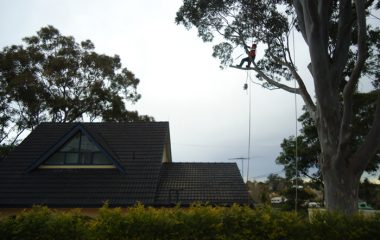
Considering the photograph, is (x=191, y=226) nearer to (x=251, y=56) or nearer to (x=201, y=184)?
(x=251, y=56)

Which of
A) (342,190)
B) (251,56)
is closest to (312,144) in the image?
(251,56)

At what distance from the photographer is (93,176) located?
16.9m

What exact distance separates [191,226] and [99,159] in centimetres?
1064

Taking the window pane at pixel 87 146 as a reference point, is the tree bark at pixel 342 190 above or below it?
below

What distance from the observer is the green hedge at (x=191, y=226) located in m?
7.69

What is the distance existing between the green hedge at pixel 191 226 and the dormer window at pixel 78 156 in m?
9.35

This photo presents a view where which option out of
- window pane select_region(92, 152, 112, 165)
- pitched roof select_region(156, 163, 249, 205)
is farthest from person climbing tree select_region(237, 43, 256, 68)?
window pane select_region(92, 152, 112, 165)

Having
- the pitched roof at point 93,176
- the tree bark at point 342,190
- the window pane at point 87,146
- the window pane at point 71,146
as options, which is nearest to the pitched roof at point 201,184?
the pitched roof at point 93,176

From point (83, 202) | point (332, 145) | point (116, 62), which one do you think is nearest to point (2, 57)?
point (116, 62)

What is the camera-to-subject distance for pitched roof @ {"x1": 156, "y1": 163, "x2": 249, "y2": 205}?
632 inches

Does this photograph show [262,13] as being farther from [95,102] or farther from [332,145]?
[95,102]

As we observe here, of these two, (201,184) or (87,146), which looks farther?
(87,146)

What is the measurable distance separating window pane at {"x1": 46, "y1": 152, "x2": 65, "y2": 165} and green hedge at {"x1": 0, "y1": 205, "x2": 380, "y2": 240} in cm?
965

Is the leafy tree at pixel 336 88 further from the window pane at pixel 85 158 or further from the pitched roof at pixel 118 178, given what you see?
the window pane at pixel 85 158
